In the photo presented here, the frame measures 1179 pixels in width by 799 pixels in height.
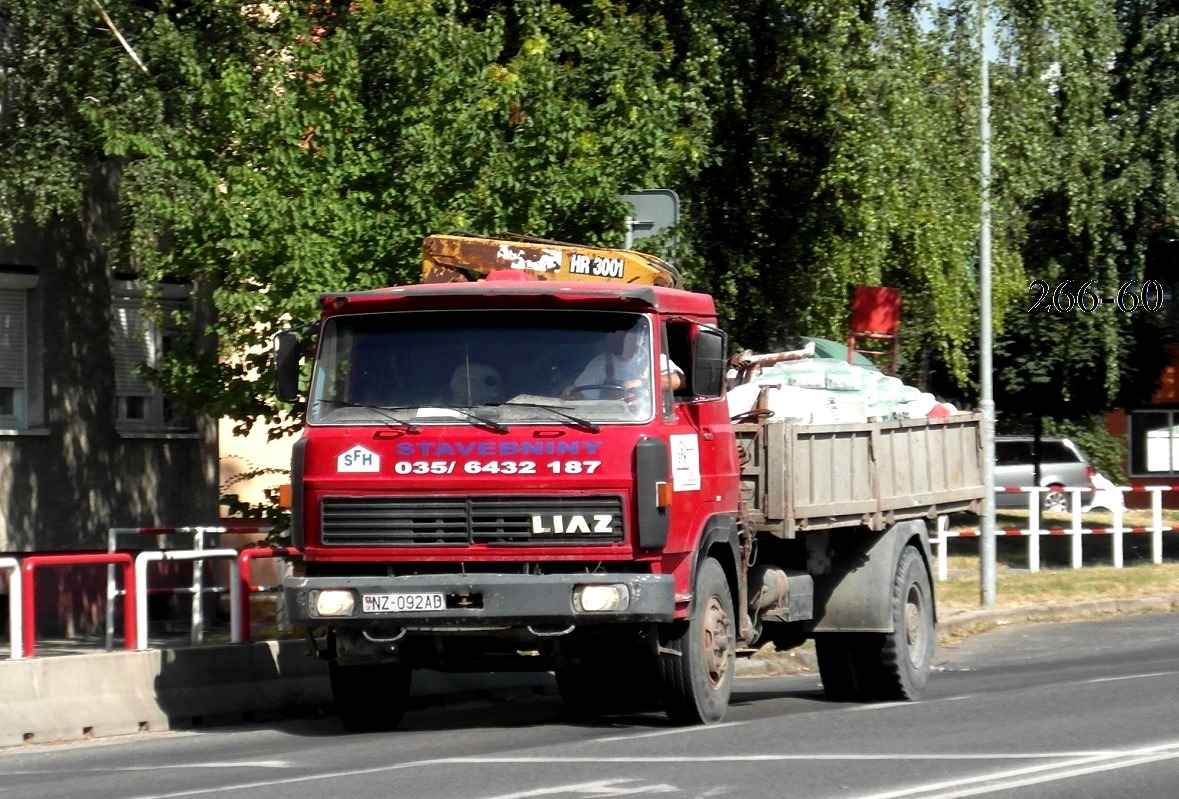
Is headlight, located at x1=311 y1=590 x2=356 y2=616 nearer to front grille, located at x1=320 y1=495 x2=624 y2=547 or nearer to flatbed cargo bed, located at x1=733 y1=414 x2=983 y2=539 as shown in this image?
front grille, located at x1=320 y1=495 x2=624 y2=547

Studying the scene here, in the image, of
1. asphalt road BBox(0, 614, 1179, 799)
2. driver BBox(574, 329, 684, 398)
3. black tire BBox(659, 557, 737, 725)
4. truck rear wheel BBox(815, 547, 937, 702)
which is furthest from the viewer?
truck rear wheel BBox(815, 547, 937, 702)

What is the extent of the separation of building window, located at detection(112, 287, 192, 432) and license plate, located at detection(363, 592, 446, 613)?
1030 cm

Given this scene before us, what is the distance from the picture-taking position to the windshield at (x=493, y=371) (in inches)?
428

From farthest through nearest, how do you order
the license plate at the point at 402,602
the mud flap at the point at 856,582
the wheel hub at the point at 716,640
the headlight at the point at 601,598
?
1. the mud flap at the point at 856,582
2. the wheel hub at the point at 716,640
3. the license plate at the point at 402,602
4. the headlight at the point at 601,598

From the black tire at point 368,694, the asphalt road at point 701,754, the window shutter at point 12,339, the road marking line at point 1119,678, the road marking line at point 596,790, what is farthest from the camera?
the window shutter at point 12,339

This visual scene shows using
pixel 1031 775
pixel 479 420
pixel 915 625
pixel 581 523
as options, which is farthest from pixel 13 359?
pixel 1031 775

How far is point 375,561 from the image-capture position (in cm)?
1091

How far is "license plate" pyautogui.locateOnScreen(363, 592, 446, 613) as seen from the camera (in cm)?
1068

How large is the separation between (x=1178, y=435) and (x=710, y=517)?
42414 millimetres

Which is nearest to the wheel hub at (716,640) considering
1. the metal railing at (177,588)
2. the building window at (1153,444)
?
the metal railing at (177,588)

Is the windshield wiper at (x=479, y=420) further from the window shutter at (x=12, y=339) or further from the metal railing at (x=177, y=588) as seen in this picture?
the window shutter at (x=12, y=339)

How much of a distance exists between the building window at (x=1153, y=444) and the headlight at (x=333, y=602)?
141 feet

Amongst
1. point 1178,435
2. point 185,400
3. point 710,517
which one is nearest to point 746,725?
point 710,517

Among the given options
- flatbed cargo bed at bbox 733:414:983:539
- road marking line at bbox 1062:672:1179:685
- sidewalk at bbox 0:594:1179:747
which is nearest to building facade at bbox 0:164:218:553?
sidewalk at bbox 0:594:1179:747
